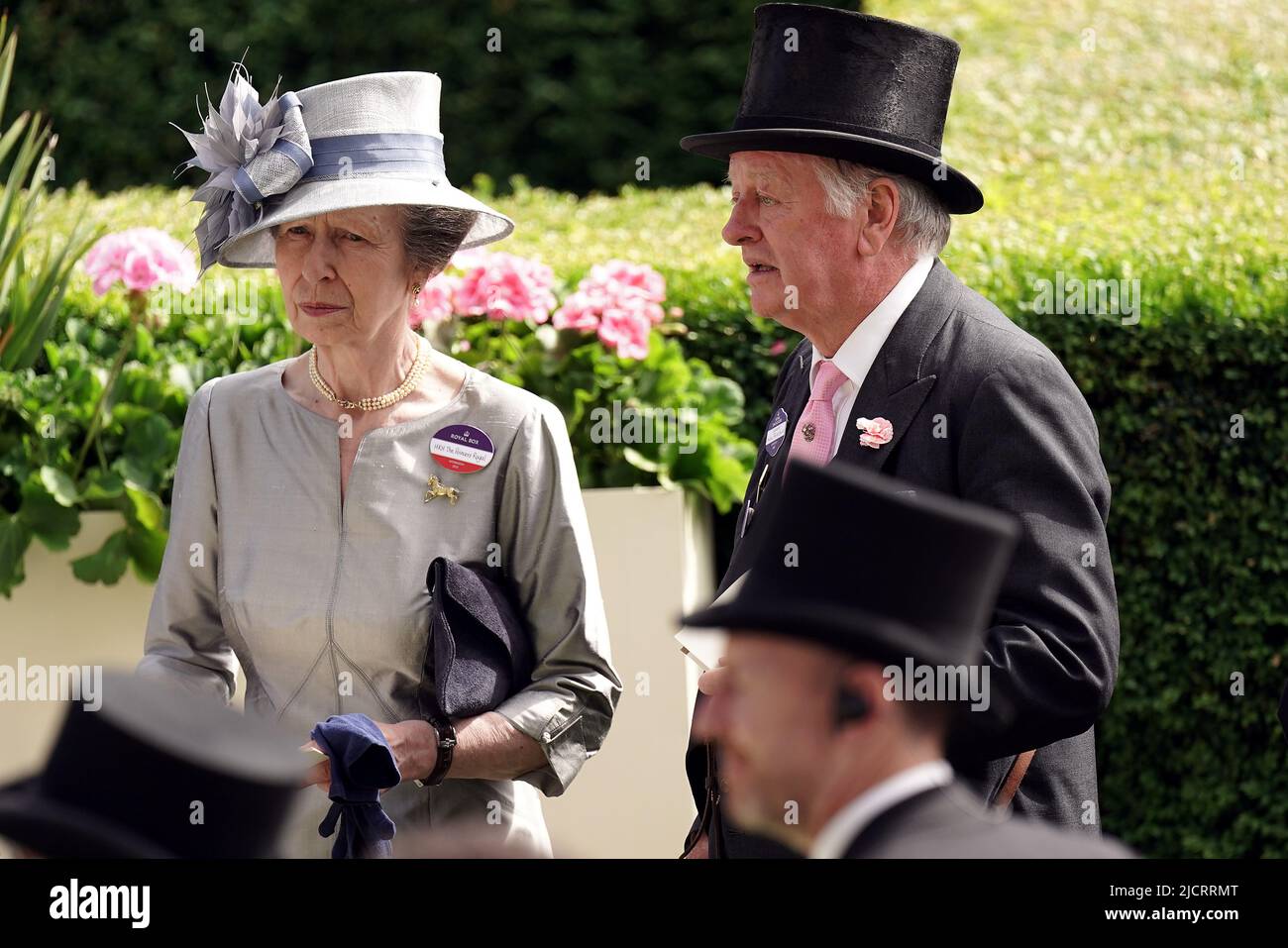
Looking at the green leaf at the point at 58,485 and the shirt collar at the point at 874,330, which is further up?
the shirt collar at the point at 874,330

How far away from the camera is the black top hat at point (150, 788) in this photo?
1.96m

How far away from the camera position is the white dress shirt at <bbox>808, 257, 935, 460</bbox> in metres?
2.87

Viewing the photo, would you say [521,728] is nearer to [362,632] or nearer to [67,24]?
[362,632]

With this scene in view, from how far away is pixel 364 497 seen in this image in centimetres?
306

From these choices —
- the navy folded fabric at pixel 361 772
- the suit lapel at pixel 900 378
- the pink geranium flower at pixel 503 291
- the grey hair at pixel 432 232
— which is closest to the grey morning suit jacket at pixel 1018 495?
the suit lapel at pixel 900 378

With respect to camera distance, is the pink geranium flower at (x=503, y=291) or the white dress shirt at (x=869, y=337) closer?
the white dress shirt at (x=869, y=337)

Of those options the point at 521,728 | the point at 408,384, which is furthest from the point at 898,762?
the point at 408,384

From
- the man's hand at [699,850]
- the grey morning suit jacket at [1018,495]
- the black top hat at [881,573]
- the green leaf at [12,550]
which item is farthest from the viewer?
the green leaf at [12,550]

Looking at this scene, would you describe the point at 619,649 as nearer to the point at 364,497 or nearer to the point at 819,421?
the point at 364,497

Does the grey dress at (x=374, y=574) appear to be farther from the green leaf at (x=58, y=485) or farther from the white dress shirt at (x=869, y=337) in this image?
the green leaf at (x=58, y=485)

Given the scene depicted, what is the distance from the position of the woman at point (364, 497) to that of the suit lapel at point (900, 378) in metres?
0.58

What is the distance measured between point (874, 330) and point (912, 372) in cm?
14

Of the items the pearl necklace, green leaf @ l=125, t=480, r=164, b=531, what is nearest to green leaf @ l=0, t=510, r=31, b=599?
green leaf @ l=125, t=480, r=164, b=531

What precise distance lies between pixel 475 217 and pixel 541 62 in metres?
7.76
